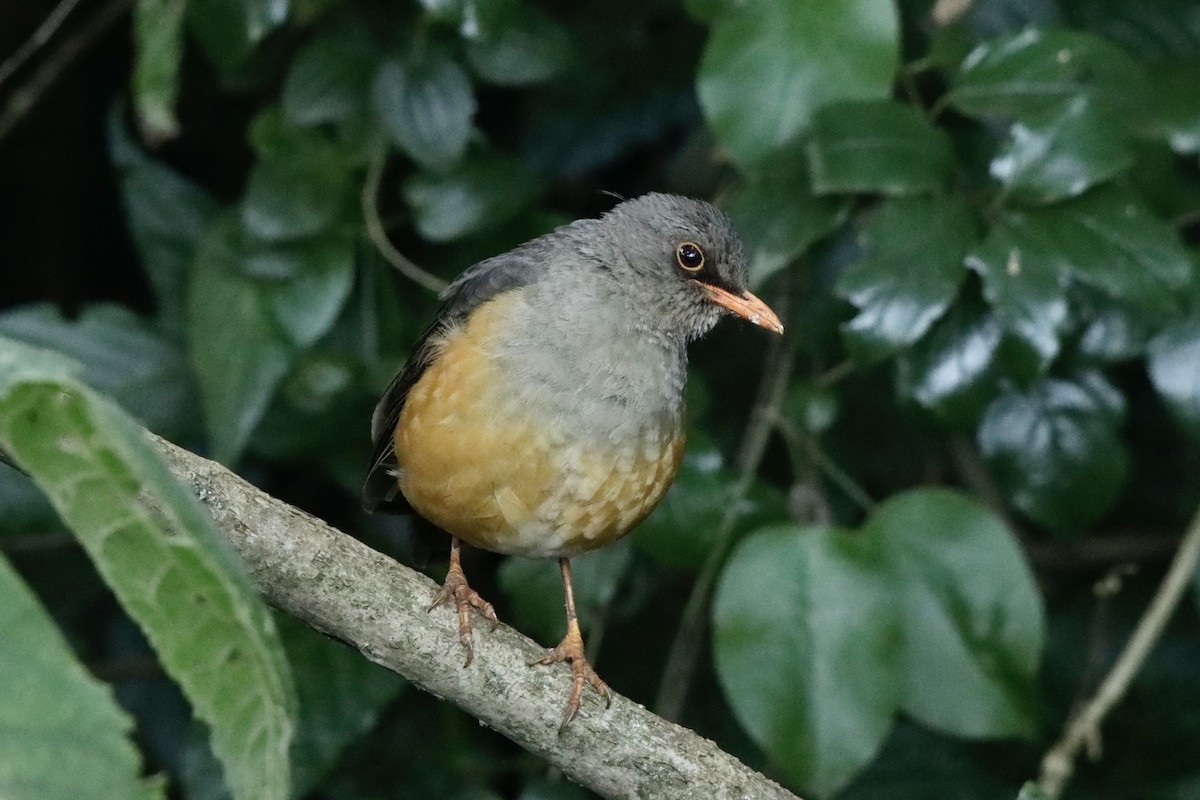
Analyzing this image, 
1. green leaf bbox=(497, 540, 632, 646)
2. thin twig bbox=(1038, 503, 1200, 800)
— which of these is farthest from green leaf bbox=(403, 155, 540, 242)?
thin twig bbox=(1038, 503, 1200, 800)

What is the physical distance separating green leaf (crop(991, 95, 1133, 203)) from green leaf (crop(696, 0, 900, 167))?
39 centimetres

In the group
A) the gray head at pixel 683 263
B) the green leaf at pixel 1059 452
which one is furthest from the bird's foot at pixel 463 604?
the green leaf at pixel 1059 452

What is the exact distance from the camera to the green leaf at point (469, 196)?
4.33 meters

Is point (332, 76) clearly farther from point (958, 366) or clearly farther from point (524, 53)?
point (958, 366)

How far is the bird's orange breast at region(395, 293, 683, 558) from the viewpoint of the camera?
128 inches

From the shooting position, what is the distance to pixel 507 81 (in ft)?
14.0

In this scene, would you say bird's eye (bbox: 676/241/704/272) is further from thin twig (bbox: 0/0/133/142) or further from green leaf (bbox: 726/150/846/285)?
thin twig (bbox: 0/0/133/142)

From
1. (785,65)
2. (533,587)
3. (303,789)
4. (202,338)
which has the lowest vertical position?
(303,789)

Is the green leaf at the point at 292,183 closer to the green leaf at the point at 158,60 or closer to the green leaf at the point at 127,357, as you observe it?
the green leaf at the point at 158,60

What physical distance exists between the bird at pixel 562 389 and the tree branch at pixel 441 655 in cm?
14

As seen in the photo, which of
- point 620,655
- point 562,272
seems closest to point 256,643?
point 562,272

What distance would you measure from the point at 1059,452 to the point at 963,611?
23.5 inches

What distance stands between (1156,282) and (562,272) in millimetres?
1485

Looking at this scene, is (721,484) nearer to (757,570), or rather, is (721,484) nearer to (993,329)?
(757,570)
